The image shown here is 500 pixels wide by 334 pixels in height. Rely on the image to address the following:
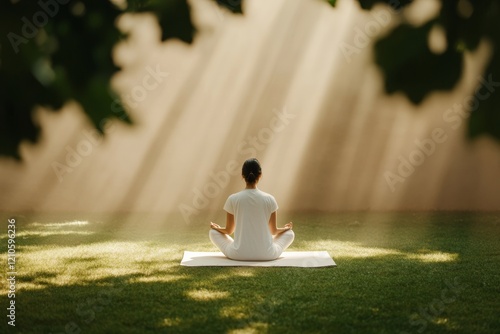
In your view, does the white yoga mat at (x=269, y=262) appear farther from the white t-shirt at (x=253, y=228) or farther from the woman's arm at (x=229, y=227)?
the woman's arm at (x=229, y=227)

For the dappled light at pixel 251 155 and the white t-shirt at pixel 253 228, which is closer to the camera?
the dappled light at pixel 251 155

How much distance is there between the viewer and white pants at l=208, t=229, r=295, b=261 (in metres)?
5.04

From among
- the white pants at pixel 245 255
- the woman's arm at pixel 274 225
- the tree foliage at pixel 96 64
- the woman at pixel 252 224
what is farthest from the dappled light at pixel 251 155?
the woman's arm at pixel 274 225

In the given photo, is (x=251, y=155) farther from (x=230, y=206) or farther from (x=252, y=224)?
(x=252, y=224)

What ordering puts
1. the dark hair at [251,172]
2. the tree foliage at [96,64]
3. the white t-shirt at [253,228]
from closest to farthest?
the tree foliage at [96,64] < the white t-shirt at [253,228] < the dark hair at [251,172]

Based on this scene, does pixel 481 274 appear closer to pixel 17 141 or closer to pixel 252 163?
pixel 252 163

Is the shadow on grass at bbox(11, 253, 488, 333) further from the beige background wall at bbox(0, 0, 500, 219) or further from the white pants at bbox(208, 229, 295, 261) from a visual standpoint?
the beige background wall at bbox(0, 0, 500, 219)

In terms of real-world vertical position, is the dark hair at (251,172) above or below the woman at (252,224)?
above

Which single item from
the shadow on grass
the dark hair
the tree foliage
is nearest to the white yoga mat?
the shadow on grass

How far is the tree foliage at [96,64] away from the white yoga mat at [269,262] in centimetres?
323

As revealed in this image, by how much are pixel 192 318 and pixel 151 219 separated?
5.93 meters

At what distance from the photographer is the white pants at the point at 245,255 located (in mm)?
5039

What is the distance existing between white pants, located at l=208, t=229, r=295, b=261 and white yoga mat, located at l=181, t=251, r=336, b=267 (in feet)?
0.16

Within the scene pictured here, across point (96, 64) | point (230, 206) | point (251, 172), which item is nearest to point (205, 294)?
point (230, 206)
